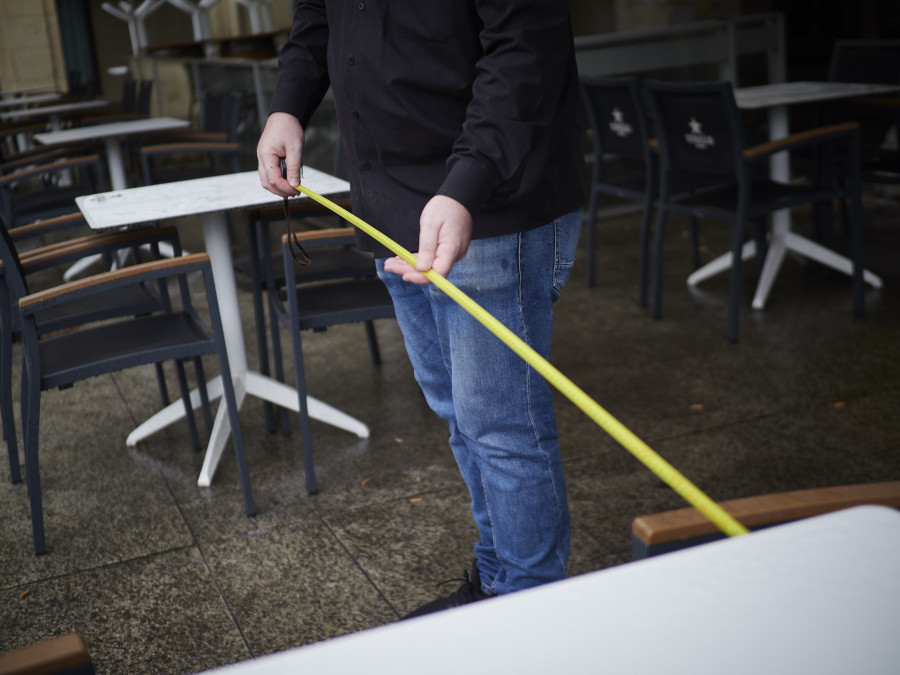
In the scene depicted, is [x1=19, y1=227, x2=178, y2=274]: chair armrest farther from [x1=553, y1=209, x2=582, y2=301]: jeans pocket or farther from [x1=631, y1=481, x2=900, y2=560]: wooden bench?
[x1=631, y1=481, x2=900, y2=560]: wooden bench

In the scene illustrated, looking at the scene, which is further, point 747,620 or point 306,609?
point 306,609

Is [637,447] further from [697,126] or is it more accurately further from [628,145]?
[628,145]

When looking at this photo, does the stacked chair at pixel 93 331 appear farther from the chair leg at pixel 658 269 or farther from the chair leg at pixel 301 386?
the chair leg at pixel 658 269

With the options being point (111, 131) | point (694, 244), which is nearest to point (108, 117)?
point (111, 131)

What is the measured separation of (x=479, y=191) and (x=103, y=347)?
4.90 ft

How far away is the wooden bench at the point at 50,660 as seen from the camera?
27.4 inches

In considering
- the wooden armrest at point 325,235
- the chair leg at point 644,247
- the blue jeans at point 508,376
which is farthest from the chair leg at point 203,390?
the chair leg at point 644,247

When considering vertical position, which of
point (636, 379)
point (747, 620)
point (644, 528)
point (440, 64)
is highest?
point (440, 64)

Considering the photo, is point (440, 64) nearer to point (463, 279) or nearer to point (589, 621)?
point (463, 279)

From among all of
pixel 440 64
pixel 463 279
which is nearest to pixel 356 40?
pixel 440 64

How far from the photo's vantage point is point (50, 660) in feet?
2.31

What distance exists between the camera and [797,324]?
356cm

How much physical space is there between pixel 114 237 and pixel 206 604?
44.4 inches

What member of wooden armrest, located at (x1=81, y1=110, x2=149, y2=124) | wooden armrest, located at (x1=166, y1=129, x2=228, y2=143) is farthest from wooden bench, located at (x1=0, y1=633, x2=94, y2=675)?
wooden armrest, located at (x1=81, y1=110, x2=149, y2=124)
